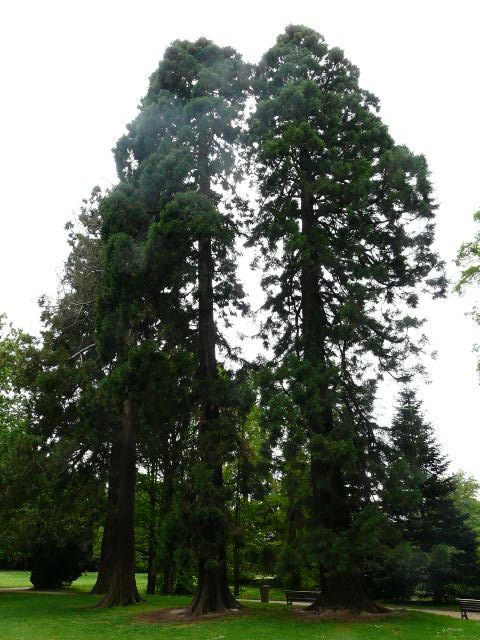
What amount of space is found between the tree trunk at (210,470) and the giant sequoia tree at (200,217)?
1.1 inches

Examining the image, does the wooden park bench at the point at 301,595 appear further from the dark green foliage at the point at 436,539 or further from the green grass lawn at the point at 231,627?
the dark green foliage at the point at 436,539

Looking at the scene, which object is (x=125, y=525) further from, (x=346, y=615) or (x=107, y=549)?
(x=346, y=615)

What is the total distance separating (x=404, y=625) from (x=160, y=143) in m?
15.0

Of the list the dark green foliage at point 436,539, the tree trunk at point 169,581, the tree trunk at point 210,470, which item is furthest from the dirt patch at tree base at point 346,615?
the tree trunk at point 169,581

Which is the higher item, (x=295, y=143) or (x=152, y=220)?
(x=295, y=143)

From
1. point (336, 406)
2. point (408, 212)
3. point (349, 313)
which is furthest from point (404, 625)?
point (408, 212)

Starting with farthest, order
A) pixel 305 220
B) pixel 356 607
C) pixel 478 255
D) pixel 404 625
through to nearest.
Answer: pixel 478 255
pixel 305 220
pixel 356 607
pixel 404 625

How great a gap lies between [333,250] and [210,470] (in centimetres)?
704

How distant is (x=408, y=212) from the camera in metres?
15.4

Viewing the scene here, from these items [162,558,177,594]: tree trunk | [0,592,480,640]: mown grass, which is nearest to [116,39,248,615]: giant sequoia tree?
[0,592,480,640]: mown grass

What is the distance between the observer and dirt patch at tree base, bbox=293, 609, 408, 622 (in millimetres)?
12766

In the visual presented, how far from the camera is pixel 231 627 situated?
39.7ft

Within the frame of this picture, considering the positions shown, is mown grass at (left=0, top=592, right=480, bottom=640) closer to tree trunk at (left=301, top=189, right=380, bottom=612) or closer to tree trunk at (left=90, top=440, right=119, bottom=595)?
tree trunk at (left=301, top=189, right=380, bottom=612)

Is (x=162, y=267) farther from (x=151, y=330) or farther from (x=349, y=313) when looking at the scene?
(x=349, y=313)
